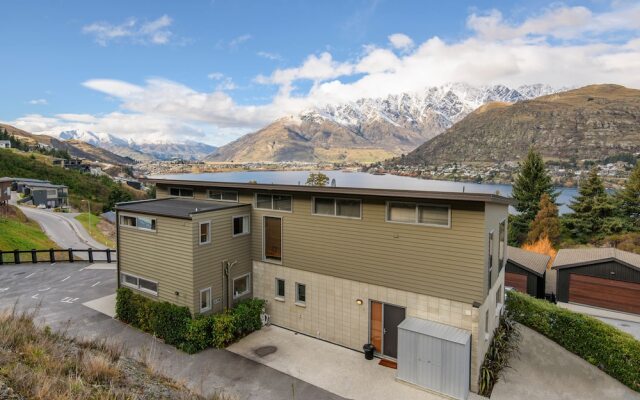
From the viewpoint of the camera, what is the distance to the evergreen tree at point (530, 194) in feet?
135

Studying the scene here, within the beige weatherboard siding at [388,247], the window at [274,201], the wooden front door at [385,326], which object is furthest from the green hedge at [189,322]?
the wooden front door at [385,326]

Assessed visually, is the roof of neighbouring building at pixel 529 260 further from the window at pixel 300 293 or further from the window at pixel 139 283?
the window at pixel 139 283

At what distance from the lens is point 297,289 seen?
14977 millimetres

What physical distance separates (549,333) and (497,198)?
26.4 feet

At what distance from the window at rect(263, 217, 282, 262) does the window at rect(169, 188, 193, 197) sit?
527 centimetres

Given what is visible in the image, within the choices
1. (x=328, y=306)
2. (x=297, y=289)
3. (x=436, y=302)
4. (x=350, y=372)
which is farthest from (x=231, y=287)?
(x=436, y=302)

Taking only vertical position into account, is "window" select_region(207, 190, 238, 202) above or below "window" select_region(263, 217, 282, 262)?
above

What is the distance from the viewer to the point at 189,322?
526 inches

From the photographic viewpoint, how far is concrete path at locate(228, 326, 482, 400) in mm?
11008

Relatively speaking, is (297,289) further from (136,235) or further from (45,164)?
(45,164)

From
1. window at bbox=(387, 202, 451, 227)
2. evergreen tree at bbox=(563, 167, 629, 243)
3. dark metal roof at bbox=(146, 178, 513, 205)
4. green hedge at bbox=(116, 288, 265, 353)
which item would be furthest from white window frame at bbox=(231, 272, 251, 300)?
evergreen tree at bbox=(563, 167, 629, 243)

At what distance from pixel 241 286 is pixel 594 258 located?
20235 mm

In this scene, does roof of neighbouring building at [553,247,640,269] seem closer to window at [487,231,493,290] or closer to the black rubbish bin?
window at [487,231,493,290]

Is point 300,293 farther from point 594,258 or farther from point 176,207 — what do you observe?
point 594,258
